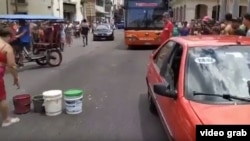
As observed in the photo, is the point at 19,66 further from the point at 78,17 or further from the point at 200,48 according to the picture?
the point at 78,17

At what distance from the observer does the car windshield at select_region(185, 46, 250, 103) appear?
12.6ft

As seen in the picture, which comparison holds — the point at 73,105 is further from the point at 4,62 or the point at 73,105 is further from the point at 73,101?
the point at 4,62

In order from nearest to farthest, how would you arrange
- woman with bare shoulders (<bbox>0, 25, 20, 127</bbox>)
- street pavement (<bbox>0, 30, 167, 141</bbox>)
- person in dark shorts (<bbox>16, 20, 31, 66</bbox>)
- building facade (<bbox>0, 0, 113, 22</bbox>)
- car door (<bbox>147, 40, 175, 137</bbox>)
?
car door (<bbox>147, 40, 175, 137</bbox>)
street pavement (<bbox>0, 30, 167, 141</bbox>)
woman with bare shoulders (<bbox>0, 25, 20, 127</bbox>)
person in dark shorts (<bbox>16, 20, 31, 66</bbox>)
building facade (<bbox>0, 0, 113, 22</bbox>)

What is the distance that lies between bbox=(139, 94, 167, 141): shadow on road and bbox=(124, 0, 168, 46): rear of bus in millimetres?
13213

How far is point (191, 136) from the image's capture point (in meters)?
3.19

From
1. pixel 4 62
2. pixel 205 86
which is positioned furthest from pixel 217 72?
pixel 4 62

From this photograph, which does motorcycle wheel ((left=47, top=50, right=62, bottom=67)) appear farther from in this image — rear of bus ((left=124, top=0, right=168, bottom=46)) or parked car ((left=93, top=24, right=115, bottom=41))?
parked car ((left=93, top=24, right=115, bottom=41))

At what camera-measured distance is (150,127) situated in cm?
581

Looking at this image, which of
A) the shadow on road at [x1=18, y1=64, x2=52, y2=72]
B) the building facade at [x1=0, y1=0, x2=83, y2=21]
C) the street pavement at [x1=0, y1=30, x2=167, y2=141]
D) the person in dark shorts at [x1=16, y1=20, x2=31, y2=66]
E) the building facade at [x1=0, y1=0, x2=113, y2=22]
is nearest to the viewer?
the street pavement at [x1=0, y1=30, x2=167, y2=141]

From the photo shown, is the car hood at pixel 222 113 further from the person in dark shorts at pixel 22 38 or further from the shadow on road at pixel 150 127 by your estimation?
the person in dark shorts at pixel 22 38

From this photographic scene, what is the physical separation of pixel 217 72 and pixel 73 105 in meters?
3.20

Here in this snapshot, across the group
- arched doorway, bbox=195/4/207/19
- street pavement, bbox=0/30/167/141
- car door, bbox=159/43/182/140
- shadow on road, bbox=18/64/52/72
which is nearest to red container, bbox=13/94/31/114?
street pavement, bbox=0/30/167/141

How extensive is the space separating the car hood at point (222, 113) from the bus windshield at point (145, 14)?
16.7 metres

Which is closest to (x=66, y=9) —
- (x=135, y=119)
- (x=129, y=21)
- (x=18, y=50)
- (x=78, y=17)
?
(x=78, y=17)
